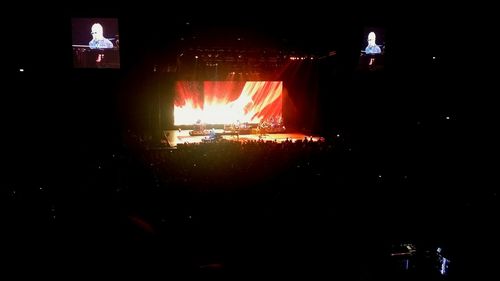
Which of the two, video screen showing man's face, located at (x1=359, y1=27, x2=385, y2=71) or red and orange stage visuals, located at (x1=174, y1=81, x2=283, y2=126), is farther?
red and orange stage visuals, located at (x1=174, y1=81, x2=283, y2=126)

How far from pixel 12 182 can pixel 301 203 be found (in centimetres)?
390

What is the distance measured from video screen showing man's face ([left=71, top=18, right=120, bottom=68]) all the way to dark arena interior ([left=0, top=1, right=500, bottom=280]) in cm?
3

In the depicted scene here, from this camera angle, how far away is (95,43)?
913cm

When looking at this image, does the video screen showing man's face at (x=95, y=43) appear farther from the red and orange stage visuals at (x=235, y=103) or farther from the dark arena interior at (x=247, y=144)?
the red and orange stage visuals at (x=235, y=103)

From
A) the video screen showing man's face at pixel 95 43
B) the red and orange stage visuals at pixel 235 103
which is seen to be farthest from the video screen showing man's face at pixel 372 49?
the video screen showing man's face at pixel 95 43

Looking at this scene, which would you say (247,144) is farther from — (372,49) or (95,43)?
(372,49)

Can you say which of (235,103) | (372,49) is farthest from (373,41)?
(235,103)

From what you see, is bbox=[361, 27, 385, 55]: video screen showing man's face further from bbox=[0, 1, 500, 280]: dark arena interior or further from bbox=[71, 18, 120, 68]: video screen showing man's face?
bbox=[71, 18, 120, 68]: video screen showing man's face

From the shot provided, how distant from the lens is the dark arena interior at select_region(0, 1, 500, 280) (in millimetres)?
3980

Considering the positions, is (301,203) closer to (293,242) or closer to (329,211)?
(329,211)

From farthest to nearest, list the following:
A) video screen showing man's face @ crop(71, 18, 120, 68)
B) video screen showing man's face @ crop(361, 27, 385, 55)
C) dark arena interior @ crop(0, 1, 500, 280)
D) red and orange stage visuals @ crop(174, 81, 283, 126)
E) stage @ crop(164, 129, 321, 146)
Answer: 1. red and orange stage visuals @ crop(174, 81, 283, 126)
2. stage @ crop(164, 129, 321, 146)
3. video screen showing man's face @ crop(361, 27, 385, 55)
4. video screen showing man's face @ crop(71, 18, 120, 68)
5. dark arena interior @ crop(0, 1, 500, 280)

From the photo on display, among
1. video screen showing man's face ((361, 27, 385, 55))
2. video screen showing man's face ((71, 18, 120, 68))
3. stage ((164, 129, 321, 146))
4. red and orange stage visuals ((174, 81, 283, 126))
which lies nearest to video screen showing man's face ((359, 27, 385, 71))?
video screen showing man's face ((361, 27, 385, 55))

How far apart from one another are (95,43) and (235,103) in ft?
17.4

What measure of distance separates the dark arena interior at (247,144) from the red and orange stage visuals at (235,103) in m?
0.05
